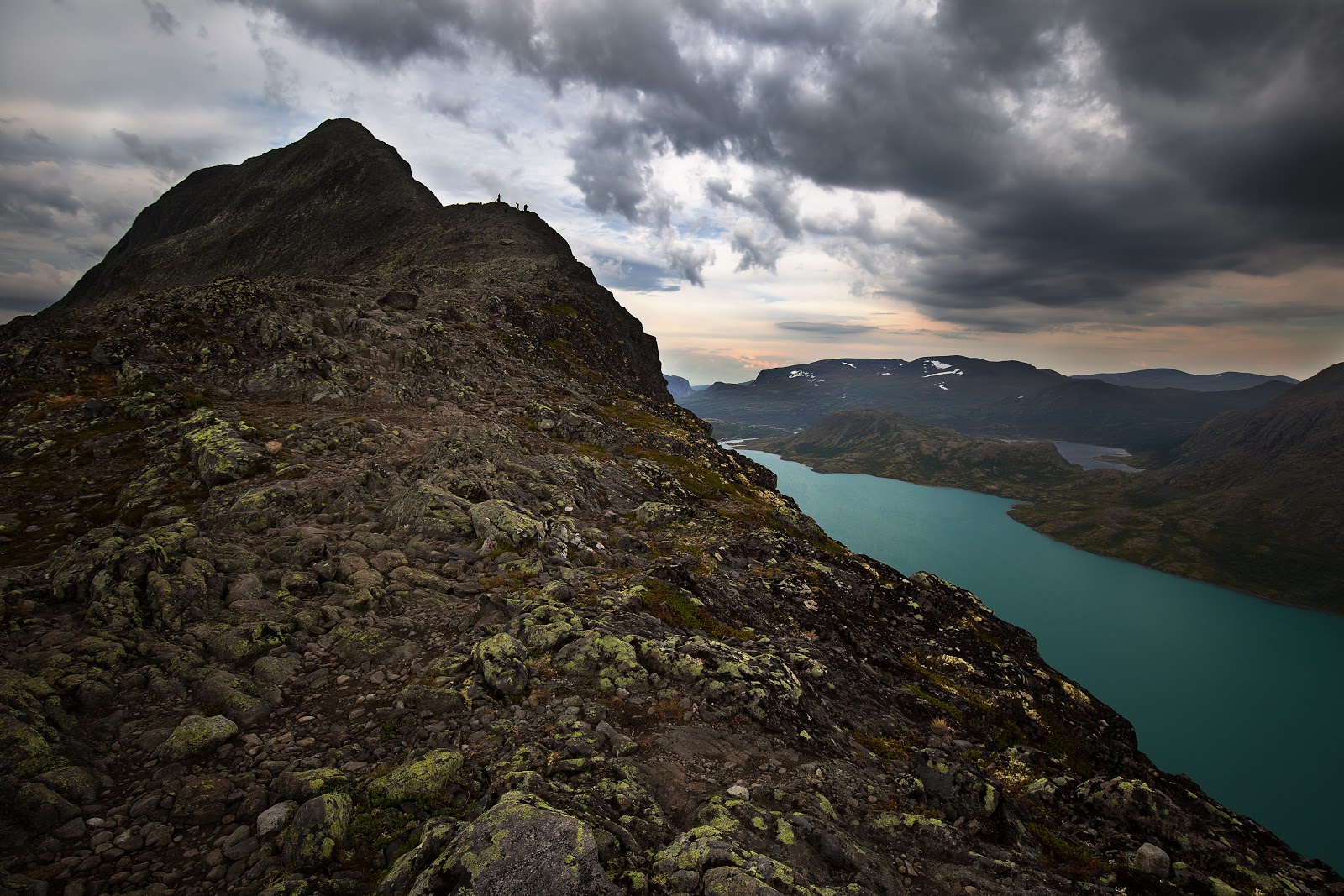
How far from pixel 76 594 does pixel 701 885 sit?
19.7 m

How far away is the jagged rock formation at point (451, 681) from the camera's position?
32.1 feet

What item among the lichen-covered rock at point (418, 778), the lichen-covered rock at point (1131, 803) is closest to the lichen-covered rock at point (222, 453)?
the lichen-covered rock at point (418, 778)

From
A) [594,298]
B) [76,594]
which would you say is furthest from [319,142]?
[76,594]

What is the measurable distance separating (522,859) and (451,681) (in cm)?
708

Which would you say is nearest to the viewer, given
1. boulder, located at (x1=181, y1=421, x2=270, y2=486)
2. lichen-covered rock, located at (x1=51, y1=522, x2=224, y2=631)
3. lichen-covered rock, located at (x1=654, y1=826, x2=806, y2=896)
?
lichen-covered rock, located at (x1=654, y1=826, x2=806, y2=896)

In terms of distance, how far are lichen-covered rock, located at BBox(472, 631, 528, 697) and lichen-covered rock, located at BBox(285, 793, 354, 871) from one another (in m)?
4.69

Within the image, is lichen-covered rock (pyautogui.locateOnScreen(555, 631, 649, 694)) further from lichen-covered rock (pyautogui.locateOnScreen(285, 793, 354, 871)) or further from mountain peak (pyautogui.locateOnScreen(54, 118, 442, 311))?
mountain peak (pyautogui.locateOnScreen(54, 118, 442, 311))

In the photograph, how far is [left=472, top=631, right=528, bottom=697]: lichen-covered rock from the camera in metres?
14.7

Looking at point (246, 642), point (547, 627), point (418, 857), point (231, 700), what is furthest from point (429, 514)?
point (418, 857)

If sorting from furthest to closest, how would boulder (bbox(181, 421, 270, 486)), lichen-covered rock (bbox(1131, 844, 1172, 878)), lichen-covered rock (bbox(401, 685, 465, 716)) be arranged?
1. boulder (bbox(181, 421, 270, 486))
2. lichen-covered rock (bbox(1131, 844, 1172, 878))
3. lichen-covered rock (bbox(401, 685, 465, 716))

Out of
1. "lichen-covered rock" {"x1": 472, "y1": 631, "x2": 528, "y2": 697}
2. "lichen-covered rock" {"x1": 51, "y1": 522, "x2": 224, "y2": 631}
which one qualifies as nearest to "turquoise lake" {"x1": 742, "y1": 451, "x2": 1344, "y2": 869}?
"lichen-covered rock" {"x1": 472, "y1": 631, "x2": 528, "y2": 697}

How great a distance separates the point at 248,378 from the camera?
122 feet

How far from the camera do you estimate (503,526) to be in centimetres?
2427

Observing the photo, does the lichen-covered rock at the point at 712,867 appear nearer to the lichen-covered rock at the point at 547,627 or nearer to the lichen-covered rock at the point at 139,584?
the lichen-covered rock at the point at 547,627
